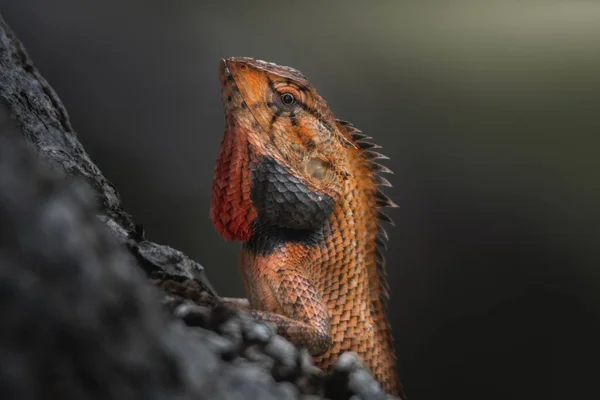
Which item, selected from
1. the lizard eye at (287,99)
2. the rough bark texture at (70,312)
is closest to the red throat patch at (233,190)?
the lizard eye at (287,99)

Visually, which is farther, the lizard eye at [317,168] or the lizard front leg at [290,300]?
the lizard eye at [317,168]

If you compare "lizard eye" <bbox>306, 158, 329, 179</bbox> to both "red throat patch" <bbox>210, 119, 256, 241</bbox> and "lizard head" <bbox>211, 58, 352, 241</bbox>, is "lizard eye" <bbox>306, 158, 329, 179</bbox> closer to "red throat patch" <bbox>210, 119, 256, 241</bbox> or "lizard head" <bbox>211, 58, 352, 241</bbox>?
"lizard head" <bbox>211, 58, 352, 241</bbox>

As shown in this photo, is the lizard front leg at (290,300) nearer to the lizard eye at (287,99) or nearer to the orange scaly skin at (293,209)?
the orange scaly skin at (293,209)

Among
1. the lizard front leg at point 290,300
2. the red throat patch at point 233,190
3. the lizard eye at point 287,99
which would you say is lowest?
the lizard front leg at point 290,300

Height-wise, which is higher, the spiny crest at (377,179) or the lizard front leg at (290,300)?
the spiny crest at (377,179)

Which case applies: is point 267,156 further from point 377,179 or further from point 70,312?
point 70,312

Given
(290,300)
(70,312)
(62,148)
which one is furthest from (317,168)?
(70,312)
